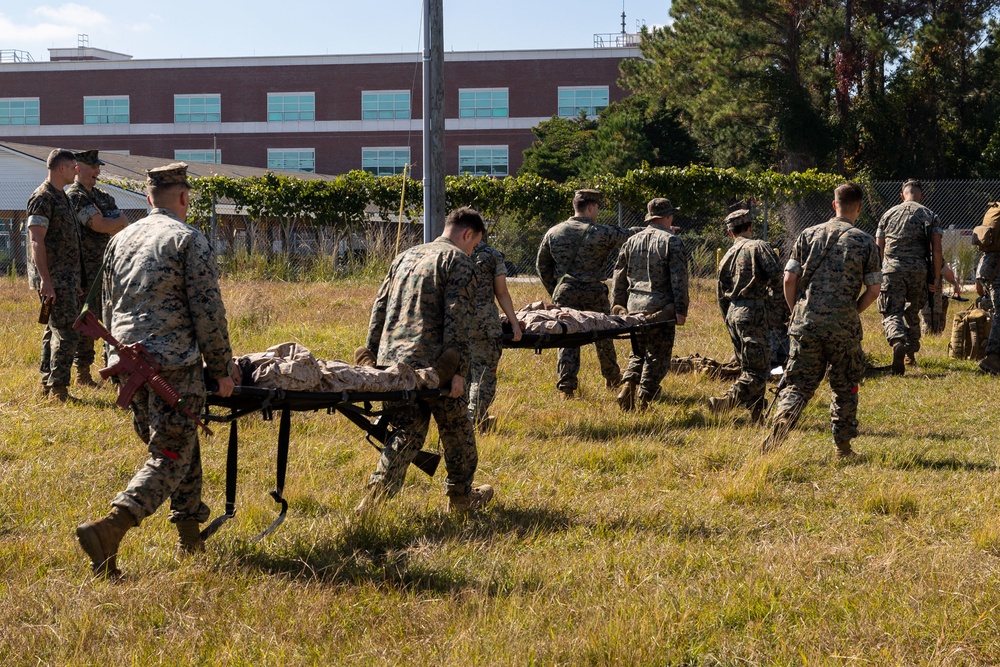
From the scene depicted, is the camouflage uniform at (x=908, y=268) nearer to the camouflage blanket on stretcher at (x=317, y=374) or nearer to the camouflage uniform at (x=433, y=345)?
the camouflage uniform at (x=433, y=345)

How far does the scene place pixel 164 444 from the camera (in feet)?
15.8

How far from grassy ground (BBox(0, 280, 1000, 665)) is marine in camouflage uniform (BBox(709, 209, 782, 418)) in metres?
0.37

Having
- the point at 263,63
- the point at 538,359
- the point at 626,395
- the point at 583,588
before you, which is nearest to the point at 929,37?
the point at 538,359

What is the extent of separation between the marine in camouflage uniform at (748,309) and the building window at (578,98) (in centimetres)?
4380

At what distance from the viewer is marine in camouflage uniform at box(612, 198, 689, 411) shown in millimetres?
9383

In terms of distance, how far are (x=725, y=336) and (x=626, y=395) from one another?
5.26 m

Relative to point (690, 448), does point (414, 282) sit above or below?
above

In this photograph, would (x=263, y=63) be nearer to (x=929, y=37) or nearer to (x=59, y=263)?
(x=929, y=37)

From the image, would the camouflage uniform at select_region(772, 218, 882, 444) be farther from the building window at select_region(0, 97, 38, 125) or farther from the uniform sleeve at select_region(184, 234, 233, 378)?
the building window at select_region(0, 97, 38, 125)

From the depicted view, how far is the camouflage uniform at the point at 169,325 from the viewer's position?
4.76 metres

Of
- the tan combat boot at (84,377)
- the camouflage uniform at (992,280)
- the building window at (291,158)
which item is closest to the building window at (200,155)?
the building window at (291,158)

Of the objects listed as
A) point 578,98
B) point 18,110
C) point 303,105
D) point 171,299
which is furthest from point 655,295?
point 18,110

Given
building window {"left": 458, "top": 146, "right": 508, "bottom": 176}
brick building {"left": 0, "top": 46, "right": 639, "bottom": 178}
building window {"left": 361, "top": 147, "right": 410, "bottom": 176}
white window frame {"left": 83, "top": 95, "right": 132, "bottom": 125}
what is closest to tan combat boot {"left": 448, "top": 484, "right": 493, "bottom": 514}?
brick building {"left": 0, "top": 46, "right": 639, "bottom": 178}

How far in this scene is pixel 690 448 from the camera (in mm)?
7879
